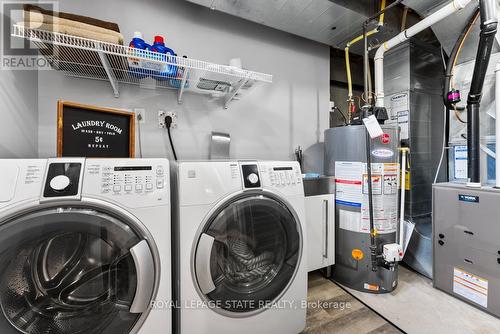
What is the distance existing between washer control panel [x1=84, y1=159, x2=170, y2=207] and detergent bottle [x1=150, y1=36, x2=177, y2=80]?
0.66 meters

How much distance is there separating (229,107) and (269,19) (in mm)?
716

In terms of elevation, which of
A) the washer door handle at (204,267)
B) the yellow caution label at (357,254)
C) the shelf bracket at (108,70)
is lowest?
the yellow caution label at (357,254)

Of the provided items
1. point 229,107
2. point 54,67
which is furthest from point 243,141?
point 54,67

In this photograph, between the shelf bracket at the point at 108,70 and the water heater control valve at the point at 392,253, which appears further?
the water heater control valve at the point at 392,253

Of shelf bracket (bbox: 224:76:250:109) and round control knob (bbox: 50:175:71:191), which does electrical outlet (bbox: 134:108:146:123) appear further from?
round control knob (bbox: 50:175:71:191)

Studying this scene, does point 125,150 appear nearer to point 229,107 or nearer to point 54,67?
point 54,67

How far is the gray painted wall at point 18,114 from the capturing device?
2.85 feet

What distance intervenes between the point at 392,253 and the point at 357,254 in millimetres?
210

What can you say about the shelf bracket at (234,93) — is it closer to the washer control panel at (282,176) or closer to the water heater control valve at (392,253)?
the washer control panel at (282,176)

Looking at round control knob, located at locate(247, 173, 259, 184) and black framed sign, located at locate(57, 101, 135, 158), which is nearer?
round control knob, located at locate(247, 173, 259, 184)

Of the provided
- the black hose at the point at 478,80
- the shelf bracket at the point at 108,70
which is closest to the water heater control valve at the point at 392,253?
the black hose at the point at 478,80

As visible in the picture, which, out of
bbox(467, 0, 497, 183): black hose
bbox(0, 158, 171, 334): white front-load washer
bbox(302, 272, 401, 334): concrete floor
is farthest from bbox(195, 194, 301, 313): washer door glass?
bbox(467, 0, 497, 183): black hose

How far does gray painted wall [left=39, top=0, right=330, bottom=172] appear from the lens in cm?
132

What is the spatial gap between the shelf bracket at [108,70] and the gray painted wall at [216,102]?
59mm
